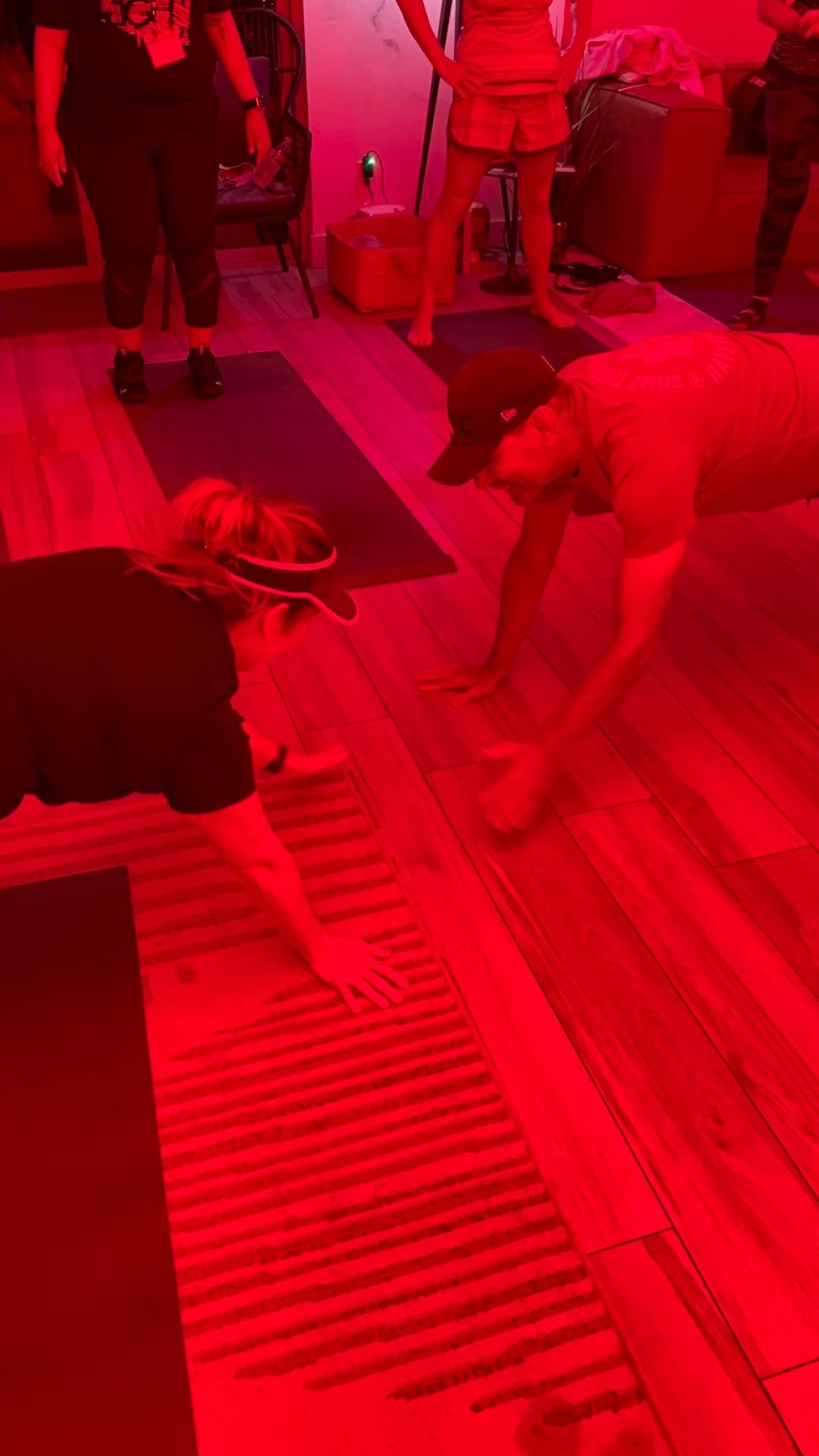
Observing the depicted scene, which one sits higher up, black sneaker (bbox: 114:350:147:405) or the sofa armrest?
the sofa armrest

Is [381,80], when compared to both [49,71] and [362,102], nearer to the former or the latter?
[362,102]

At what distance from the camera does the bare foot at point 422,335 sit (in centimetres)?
391

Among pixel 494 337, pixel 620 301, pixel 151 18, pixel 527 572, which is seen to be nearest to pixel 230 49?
pixel 151 18

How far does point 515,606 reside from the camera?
2168 millimetres

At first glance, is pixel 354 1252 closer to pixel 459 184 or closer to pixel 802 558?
pixel 802 558

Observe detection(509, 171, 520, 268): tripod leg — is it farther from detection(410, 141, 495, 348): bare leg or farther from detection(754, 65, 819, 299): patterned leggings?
detection(754, 65, 819, 299): patterned leggings

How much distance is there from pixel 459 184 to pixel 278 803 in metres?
2.48

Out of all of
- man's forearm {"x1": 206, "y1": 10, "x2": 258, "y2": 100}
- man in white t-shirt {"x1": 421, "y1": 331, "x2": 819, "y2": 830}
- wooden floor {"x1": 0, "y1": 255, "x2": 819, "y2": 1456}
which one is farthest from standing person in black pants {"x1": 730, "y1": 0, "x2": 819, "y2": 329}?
man in white t-shirt {"x1": 421, "y1": 331, "x2": 819, "y2": 830}

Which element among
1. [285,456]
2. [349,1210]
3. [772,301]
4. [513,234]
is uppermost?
[513,234]

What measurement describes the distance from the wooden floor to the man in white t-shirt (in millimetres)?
215

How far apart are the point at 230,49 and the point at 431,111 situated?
137cm

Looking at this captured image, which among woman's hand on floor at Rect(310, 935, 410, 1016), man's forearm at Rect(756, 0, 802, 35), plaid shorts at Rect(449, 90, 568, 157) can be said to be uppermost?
man's forearm at Rect(756, 0, 802, 35)

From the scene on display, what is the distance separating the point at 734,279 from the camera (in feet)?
14.6

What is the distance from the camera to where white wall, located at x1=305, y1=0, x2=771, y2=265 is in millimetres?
4340
